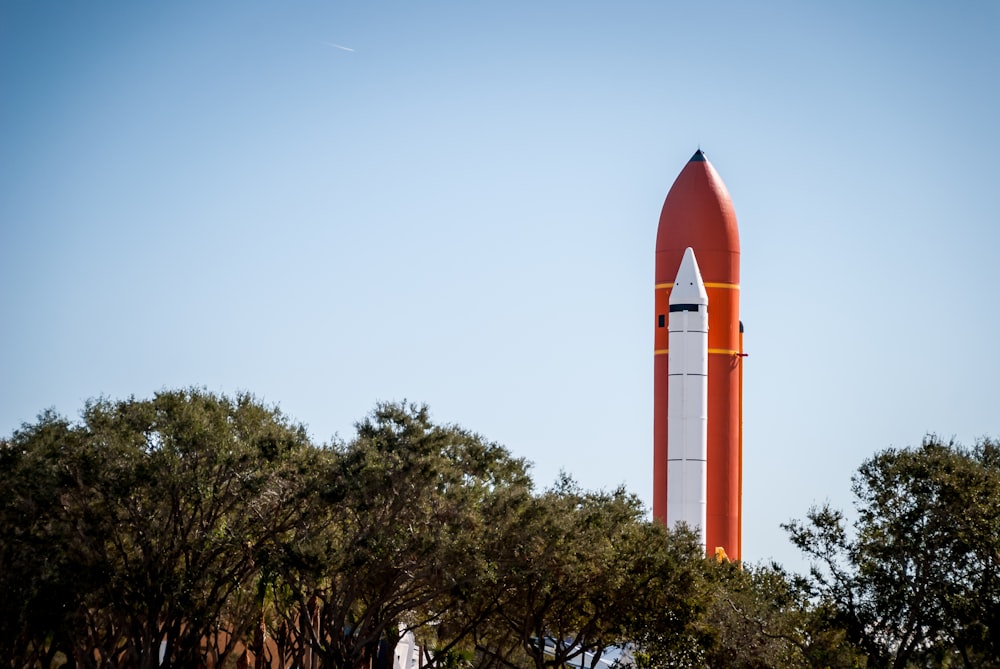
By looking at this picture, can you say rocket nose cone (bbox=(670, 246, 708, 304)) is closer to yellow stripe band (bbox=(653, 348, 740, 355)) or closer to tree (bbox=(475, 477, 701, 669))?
yellow stripe band (bbox=(653, 348, 740, 355))

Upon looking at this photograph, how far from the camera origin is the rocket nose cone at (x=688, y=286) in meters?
58.2

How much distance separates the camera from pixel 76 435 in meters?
32.6

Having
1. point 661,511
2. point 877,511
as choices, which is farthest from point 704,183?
point 877,511

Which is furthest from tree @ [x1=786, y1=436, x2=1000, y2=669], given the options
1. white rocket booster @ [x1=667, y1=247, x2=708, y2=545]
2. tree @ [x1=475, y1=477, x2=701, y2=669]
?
white rocket booster @ [x1=667, y1=247, x2=708, y2=545]

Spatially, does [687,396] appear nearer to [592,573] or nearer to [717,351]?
[717,351]

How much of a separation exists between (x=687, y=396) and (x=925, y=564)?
2779 cm

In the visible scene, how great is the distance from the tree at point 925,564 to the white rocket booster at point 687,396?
25.6 metres

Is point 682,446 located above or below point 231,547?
above

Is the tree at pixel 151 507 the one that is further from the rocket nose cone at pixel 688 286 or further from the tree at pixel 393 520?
the rocket nose cone at pixel 688 286

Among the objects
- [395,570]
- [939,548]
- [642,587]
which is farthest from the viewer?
[642,587]

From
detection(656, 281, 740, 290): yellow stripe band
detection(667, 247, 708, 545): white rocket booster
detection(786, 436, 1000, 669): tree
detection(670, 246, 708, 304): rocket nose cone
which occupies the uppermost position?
detection(656, 281, 740, 290): yellow stripe band

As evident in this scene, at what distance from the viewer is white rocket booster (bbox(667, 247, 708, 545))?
57.9m

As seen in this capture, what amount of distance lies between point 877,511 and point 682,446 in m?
26.6

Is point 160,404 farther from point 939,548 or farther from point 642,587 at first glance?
point 939,548
